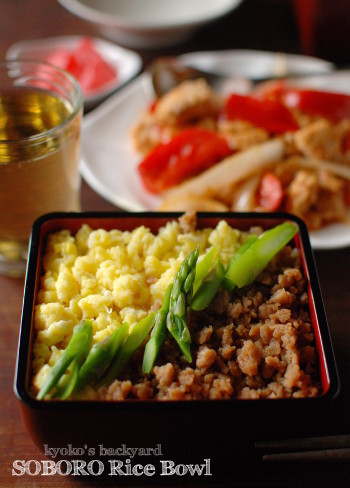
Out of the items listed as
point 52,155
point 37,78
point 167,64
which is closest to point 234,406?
point 52,155

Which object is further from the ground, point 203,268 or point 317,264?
point 203,268

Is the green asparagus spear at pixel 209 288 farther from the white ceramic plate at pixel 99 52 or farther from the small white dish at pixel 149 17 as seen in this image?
the small white dish at pixel 149 17

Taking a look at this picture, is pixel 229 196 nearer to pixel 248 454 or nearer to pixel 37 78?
pixel 37 78

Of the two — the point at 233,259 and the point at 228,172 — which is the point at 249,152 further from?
the point at 233,259

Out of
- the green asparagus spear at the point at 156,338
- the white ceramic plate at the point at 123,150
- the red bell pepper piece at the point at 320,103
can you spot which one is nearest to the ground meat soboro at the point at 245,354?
the green asparagus spear at the point at 156,338

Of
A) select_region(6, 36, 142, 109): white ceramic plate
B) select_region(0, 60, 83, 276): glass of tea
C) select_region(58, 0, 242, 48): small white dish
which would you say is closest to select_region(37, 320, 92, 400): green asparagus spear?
select_region(0, 60, 83, 276): glass of tea

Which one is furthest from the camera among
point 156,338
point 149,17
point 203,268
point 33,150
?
point 149,17

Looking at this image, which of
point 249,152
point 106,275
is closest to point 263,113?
point 249,152
